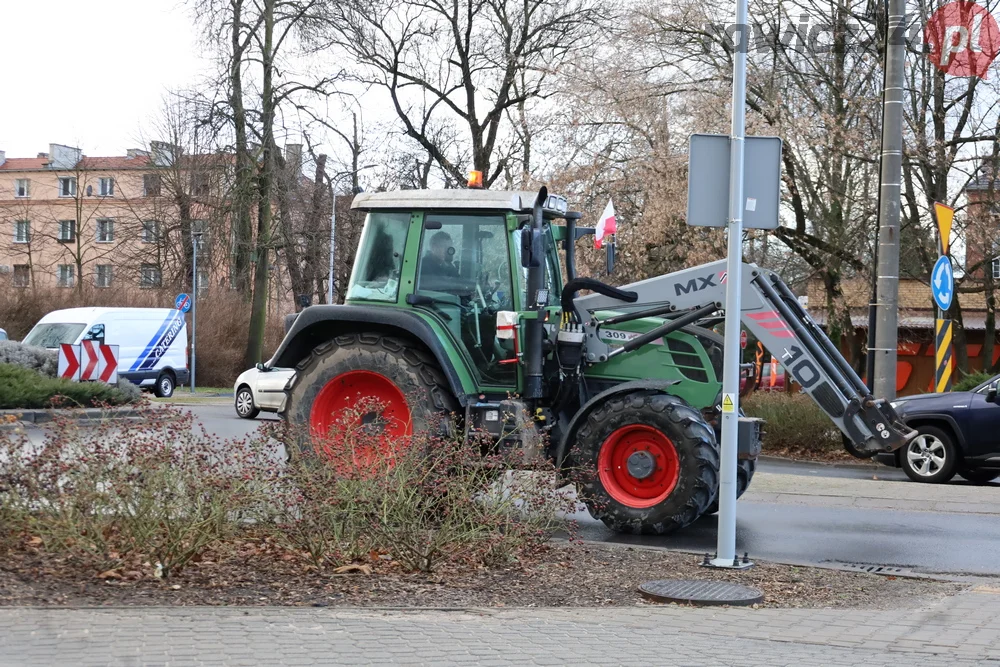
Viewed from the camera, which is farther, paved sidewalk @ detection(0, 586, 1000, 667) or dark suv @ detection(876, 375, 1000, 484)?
dark suv @ detection(876, 375, 1000, 484)

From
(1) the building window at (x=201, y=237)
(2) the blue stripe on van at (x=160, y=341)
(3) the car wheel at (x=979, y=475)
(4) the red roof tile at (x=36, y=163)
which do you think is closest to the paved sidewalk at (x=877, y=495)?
(3) the car wheel at (x=979, y=475)

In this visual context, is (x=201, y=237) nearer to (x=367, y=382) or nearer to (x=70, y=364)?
(x=70, y=364)

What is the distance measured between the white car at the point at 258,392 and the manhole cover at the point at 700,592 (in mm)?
17190

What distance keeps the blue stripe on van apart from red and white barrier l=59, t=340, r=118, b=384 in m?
9.13

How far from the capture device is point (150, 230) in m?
48.3

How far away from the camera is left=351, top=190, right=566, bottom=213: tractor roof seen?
10289mm

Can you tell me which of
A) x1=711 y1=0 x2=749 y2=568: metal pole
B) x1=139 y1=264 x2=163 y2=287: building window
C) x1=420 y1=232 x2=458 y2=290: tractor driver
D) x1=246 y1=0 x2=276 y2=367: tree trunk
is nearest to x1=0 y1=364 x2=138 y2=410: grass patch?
x1=420 y1=232 x2=458 y2=290: tractor driver

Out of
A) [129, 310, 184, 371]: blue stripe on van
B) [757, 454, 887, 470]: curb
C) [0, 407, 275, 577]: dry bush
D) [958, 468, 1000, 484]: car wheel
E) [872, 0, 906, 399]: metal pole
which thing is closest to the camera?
[0, 407, 275, 577]: dry bush

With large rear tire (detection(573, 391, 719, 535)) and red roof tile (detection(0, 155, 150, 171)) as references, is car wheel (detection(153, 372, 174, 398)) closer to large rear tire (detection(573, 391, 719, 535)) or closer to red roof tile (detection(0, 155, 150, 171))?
large rear tire (detection(573, 391, 719, 535))

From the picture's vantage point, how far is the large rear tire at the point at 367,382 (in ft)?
32.9

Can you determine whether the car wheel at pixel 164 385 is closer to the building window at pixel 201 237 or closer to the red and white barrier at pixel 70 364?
the red and white barrier at pixel 70 364

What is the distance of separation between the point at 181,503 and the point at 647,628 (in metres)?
2.94

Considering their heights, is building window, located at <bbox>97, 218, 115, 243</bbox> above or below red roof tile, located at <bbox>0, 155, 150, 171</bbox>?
below

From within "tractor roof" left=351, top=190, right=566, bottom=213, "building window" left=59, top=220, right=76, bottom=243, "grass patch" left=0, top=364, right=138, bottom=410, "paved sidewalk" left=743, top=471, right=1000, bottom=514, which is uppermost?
"building window" left=59, top=220, right=76, bottom=243
